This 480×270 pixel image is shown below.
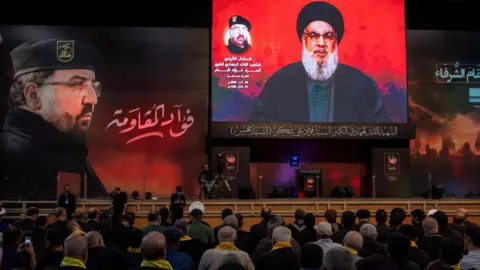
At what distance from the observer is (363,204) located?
12664 mm

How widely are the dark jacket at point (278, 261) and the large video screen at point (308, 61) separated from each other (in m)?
11.2

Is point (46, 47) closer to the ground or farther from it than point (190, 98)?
farther from it

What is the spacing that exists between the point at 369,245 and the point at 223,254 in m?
1.22

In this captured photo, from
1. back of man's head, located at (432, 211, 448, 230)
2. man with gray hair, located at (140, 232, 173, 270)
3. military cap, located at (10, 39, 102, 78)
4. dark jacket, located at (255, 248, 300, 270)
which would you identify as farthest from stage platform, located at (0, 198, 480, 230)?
man with gray hair, located at (140, 232, 173, 270)

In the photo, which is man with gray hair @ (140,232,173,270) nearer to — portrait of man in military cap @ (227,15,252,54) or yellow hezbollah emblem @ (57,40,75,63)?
portrait of man in military cap @ (227,15,252,54)

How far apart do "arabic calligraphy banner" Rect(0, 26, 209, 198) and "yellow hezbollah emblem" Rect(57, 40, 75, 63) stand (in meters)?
0.08

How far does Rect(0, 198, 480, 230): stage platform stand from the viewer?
1231cm

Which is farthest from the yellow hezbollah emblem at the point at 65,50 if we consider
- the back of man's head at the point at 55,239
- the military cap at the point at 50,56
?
the back of man's head at the point at 55,239

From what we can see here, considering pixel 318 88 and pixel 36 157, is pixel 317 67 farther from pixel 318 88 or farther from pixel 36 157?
pixel 36 157

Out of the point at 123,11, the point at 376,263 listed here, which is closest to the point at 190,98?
the point at 123,11

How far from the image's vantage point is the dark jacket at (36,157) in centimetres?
1588

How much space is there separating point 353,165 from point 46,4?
971cm

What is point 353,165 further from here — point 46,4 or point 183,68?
point 46,4

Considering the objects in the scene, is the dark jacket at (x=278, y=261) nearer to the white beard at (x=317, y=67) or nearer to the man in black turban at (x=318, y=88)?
the man in black turban at (x=318, y=88)
